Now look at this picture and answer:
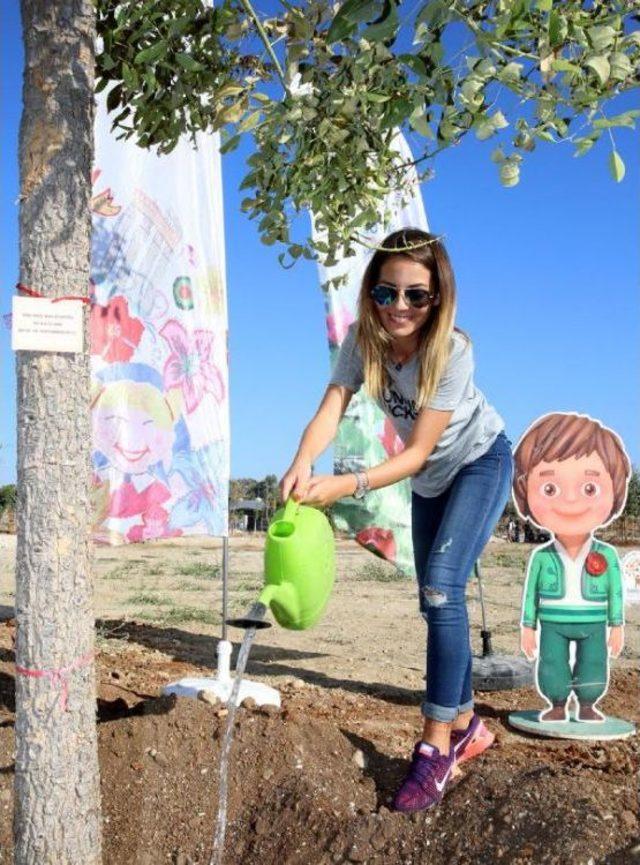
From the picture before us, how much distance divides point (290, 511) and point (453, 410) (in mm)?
624

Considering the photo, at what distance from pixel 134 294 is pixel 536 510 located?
2232mm

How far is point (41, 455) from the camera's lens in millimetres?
2328

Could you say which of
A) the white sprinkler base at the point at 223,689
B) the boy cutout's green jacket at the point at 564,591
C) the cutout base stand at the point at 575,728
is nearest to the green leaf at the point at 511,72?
the boy cutout's green jacket at the point at 564,591

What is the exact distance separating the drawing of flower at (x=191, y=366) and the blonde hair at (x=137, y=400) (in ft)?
0.30

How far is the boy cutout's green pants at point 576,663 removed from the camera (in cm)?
362

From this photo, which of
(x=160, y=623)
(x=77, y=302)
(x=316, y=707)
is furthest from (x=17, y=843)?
(x=160, y=623)

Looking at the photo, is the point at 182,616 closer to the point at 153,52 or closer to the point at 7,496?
the point at 153,52

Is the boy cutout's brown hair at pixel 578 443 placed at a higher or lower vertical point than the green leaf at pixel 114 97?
lower

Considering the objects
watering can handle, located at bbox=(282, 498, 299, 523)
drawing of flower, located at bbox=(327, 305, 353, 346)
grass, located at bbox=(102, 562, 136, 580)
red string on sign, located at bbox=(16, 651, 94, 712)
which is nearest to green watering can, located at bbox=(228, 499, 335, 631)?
watering can handle, located at bbox=(282, 498, 299, 523)

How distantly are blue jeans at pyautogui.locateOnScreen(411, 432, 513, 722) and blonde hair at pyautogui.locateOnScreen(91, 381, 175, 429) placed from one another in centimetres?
197

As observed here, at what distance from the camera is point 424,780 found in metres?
2.73

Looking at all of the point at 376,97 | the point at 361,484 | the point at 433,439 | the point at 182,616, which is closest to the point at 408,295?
the point at 433,439

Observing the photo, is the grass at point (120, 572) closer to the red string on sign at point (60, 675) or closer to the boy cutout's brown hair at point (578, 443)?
the boy cutout's brown hair at point (578, 443)

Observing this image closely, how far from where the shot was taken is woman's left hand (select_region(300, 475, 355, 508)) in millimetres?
2596
